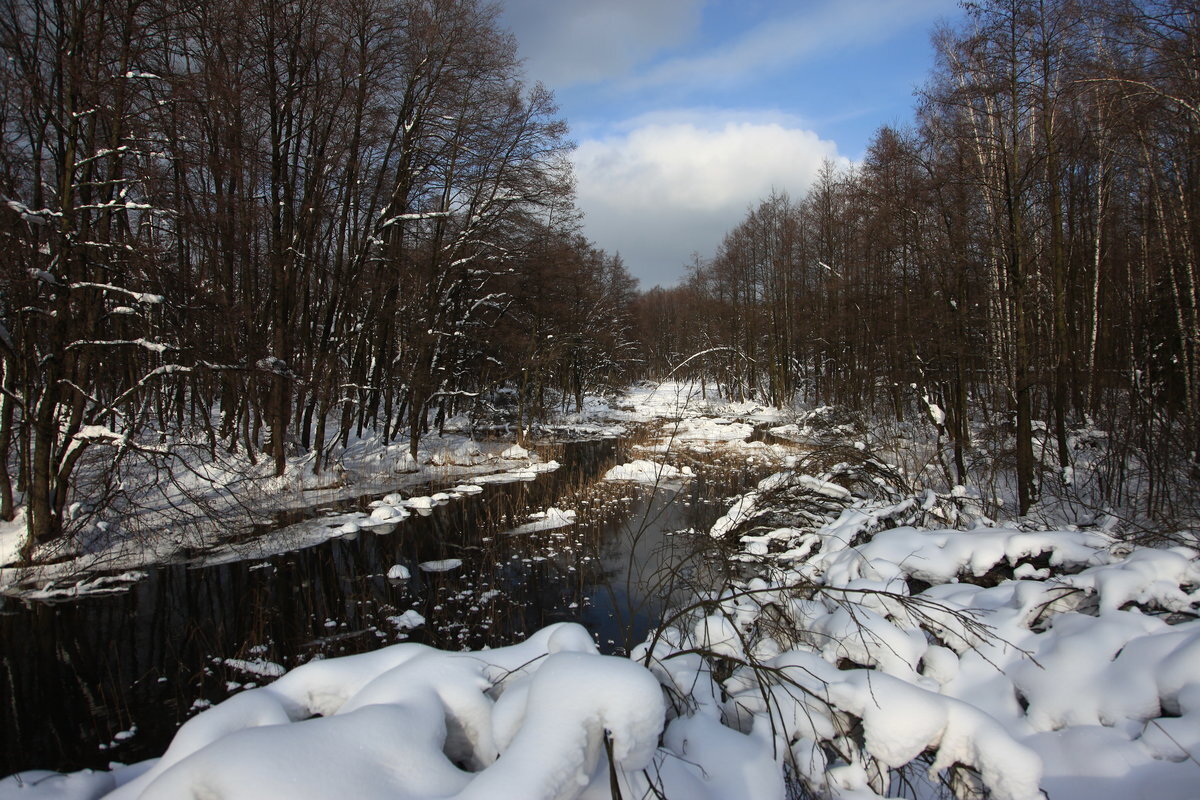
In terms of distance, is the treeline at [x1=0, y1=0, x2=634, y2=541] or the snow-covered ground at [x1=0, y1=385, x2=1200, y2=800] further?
A: the treeline at [x1=0, y1=0, x2=634, y2=541]

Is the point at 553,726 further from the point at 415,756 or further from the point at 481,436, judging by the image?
the point at 481,436

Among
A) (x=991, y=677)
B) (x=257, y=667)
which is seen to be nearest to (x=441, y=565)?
(x=257, y=667)

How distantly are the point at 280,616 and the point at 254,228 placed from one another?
30.5 ft

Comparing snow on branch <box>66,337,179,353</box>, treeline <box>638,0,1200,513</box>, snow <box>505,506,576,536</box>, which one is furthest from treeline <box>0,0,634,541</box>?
treeline <box>638,0,1200,513</box>

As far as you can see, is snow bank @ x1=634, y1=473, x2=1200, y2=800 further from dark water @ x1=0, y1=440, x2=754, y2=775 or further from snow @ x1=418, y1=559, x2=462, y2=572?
snow @ x1=418, y1=559, x2=462, y2=572

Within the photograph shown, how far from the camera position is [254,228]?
12.1 meters

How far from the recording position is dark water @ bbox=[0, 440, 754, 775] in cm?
436

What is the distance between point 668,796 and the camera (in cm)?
197

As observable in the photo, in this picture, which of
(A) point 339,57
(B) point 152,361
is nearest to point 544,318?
(A) point 339,57

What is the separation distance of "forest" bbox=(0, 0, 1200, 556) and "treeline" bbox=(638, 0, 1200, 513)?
0.30 feet

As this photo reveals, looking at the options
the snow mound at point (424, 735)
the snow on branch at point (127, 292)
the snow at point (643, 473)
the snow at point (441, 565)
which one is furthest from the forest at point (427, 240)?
the snow at point (441, 565)

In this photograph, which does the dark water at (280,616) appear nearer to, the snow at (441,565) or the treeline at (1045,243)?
the snow at (441,565)

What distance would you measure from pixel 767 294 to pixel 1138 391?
2536 centimetres

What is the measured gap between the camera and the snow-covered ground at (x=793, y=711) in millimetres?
1727
